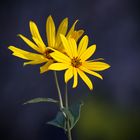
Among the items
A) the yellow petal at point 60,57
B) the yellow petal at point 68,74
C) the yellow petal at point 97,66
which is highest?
the yellow petal at point 60,57

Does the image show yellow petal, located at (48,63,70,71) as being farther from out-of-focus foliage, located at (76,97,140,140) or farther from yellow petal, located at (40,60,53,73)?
out-of-focus foliage, located at (76,97,140,140)

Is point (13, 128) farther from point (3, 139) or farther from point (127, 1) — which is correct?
point (127, 1)

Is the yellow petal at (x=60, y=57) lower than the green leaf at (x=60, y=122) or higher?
higher

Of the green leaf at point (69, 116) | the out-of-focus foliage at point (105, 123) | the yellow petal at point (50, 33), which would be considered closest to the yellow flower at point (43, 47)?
the yellow petal at point (50, 33)

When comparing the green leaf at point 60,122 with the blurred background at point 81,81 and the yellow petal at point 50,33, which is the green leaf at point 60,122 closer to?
the yellow petal at point 50,33

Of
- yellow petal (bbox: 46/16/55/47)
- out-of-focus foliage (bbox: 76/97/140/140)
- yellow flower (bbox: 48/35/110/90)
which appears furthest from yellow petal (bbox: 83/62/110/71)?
out-of-focus foliage (bbox: 76/97/140/140)

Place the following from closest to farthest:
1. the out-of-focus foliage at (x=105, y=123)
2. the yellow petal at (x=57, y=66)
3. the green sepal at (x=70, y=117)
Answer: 1. the yellow petal at (x=57, y=66)
2. the green sepal at (x=70, y=117)
3. the out-of-focus foliage at (x=105, y=123)
